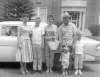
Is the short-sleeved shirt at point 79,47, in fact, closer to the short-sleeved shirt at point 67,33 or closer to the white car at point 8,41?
the short-sleeved shirt at point 67,33

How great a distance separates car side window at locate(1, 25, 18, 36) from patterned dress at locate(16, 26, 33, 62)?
65 centimetres

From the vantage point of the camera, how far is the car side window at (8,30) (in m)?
5.61

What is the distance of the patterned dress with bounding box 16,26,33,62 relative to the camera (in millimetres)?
5055

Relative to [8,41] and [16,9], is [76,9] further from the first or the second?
[8,41]

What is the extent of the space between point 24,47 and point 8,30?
3.30 ft

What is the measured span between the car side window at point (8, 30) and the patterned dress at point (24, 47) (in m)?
0.65

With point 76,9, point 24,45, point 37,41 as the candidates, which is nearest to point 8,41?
point 24,45

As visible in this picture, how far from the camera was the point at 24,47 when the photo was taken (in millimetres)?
5078

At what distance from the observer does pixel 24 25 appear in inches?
202

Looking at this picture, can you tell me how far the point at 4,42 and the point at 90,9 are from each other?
18.7 metres

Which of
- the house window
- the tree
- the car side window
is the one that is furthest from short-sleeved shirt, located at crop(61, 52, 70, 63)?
the house window

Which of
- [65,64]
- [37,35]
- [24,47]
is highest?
[37,35]

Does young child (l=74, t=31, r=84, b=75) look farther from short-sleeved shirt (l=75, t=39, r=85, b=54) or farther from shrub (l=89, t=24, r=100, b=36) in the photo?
shrub (l=89, t=24, r=100, b=36)

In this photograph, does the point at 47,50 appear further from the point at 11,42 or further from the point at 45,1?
the point at 45,1
